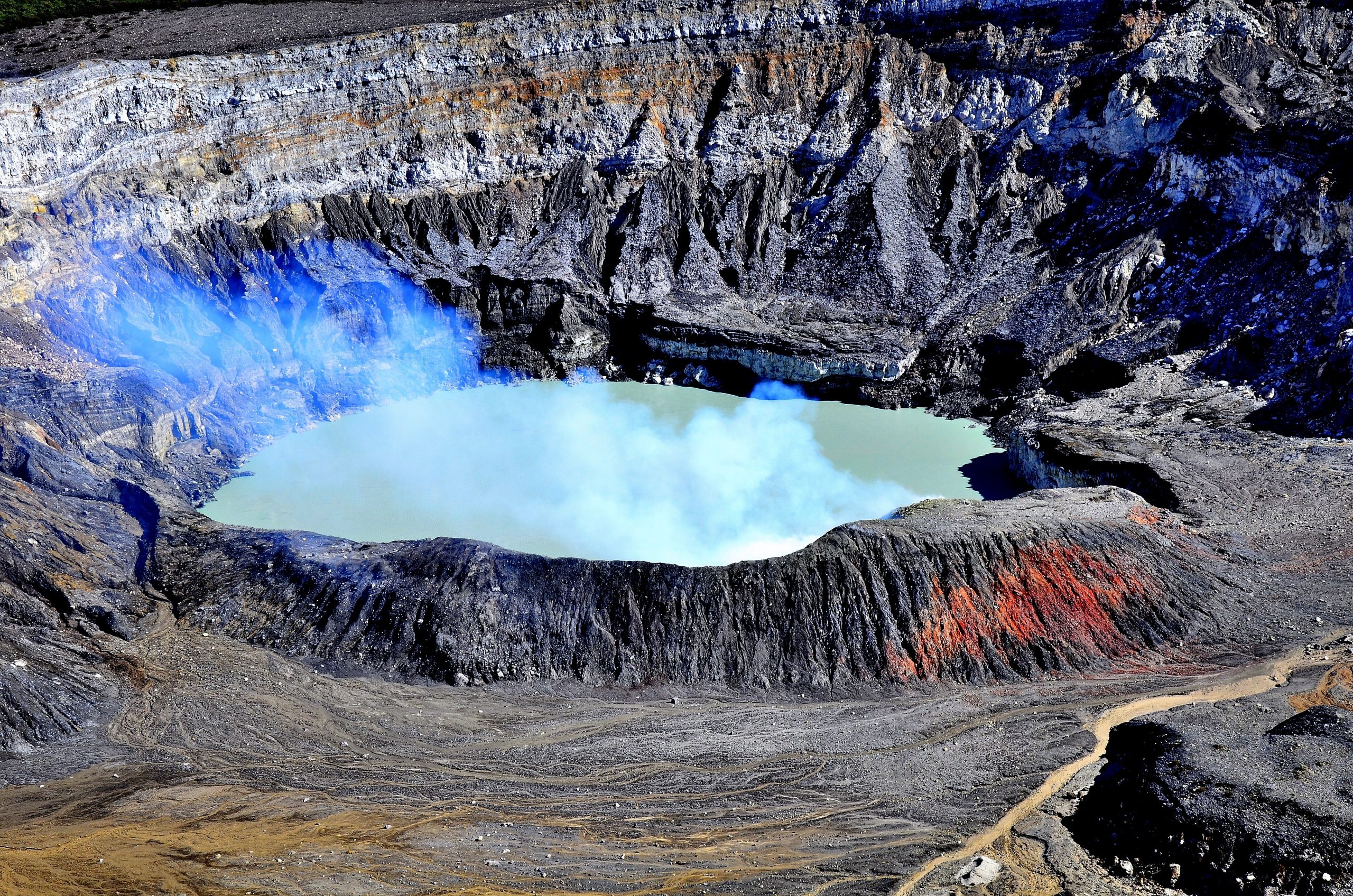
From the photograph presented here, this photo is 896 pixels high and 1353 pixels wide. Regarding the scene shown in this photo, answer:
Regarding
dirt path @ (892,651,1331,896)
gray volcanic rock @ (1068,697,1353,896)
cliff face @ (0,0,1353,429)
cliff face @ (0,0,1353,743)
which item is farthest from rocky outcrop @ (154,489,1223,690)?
cliff face @ (0,0,1353,429)

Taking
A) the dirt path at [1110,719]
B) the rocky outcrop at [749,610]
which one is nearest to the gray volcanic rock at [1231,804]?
the dirt path at [1110,719]

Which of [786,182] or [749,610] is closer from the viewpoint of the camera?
[749,610]

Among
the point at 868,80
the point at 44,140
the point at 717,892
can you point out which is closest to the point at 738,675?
the point at 717,892

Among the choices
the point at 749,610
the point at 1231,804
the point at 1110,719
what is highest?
the point at 749,610

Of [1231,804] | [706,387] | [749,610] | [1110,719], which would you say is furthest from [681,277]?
[1231,804]

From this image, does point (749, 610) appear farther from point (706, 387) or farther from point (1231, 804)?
point (706, 387)
